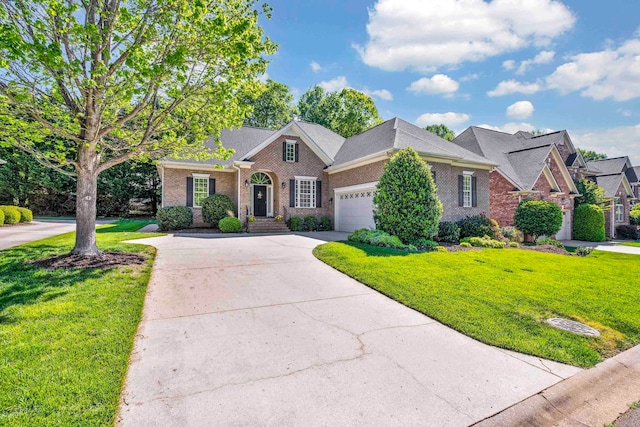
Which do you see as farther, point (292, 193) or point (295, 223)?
point (292, 193)

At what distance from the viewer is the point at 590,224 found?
21.0 meters

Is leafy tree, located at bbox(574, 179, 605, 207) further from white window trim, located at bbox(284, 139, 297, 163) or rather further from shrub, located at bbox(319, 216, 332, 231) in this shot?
white window trim, located at bbox(284, 139, 297, 163)

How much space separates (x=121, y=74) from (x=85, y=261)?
4.32 m

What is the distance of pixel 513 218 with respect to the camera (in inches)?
695

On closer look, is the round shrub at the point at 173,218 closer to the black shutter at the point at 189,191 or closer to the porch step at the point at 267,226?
the black shutter at the point at 189,191

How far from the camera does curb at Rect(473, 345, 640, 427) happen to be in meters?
2.66

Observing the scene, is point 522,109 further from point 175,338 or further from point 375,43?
point 175,338

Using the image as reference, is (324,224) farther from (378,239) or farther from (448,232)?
(378,239)

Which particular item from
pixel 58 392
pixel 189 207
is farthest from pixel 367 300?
pixel 189 207

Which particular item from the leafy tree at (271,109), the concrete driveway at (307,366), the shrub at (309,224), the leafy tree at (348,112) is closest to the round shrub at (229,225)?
the shrub at (309,224)

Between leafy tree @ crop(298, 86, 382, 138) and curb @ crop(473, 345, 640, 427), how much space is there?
3123 cm

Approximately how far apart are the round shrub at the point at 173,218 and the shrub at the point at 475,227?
14108 millimetres

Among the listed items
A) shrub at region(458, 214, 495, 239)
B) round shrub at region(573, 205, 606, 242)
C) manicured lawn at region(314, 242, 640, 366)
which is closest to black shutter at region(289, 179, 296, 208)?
manicured lawn at region(314, 242, 640, 366)

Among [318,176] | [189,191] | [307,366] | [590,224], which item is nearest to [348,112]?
[318,176]
